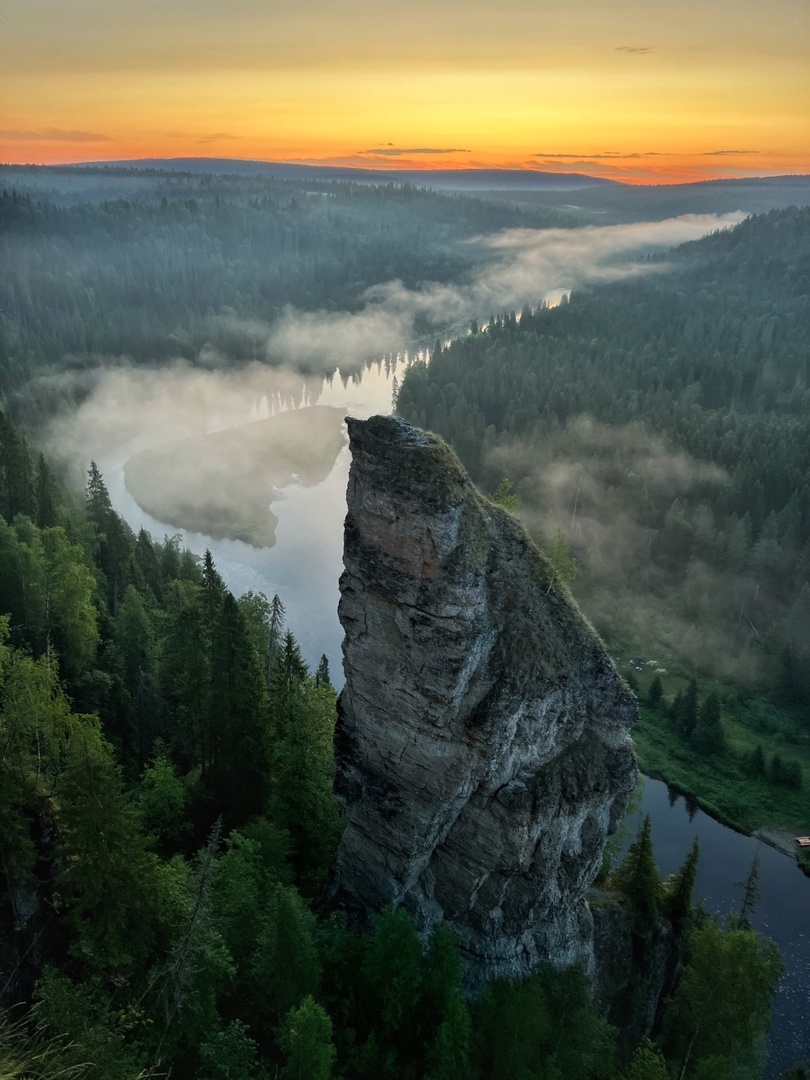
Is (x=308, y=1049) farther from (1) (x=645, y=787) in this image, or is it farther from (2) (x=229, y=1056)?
(1) (x=645, y=787)

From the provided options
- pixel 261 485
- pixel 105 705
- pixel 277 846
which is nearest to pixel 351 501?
pixel 277 846

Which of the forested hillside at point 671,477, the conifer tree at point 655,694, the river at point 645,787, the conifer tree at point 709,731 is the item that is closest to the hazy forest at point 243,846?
the conifer tree at point 709,731

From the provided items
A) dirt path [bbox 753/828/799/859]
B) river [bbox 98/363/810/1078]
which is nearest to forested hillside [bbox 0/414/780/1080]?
river [bbox 98/363/810/1078]

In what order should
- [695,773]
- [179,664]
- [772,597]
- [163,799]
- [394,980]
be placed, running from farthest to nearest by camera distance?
[772,597]
[695,773]
[179,664]
[163,799]
[394,980]

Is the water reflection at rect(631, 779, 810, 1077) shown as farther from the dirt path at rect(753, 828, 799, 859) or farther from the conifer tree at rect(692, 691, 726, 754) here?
the conifer tree at rect(692, 691, 726, 754)

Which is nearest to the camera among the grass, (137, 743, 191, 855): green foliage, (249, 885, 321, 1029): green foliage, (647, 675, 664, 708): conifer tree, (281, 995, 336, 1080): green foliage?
(281, 995, 336, 1080): green foliage

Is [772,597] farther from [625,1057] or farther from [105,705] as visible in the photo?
[105,705]

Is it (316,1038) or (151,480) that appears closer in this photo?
(316,1038)
